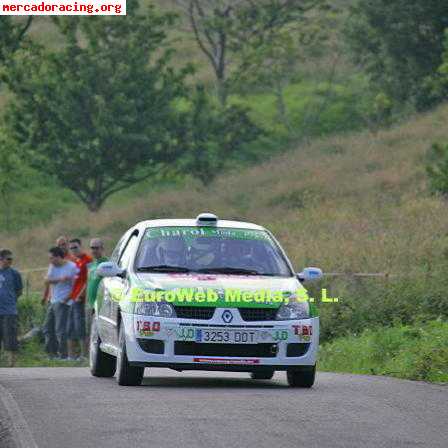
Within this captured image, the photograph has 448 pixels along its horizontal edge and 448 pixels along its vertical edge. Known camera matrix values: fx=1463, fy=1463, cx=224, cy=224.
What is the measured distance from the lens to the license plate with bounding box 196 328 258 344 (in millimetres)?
12953

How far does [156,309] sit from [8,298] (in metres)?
9.18

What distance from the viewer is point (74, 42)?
49938 mm

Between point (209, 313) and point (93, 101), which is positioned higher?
point (93, 101)

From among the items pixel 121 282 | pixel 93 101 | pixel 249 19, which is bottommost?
pixel 121 282

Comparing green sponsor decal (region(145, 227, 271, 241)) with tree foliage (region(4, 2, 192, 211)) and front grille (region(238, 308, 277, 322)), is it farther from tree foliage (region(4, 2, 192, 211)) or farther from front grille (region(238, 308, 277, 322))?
tree foliage (region(4, 2, 192, 211))

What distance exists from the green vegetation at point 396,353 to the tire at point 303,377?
1803mm

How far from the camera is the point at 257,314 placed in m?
13.1

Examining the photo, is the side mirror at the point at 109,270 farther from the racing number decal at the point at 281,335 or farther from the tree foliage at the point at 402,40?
the tree foliage at the point at 402,40

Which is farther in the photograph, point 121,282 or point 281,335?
point 121,282

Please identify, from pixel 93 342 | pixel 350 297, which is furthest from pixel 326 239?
pixel 93 342

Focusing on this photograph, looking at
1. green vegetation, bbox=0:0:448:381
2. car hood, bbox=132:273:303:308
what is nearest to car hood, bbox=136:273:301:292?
car hood, bbox=132:273:303:308

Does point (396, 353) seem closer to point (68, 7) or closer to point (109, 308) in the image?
point (109, 308)

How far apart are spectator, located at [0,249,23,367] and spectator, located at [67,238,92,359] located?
83cm

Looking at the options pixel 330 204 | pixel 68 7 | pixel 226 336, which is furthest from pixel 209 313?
pixel 68 7
